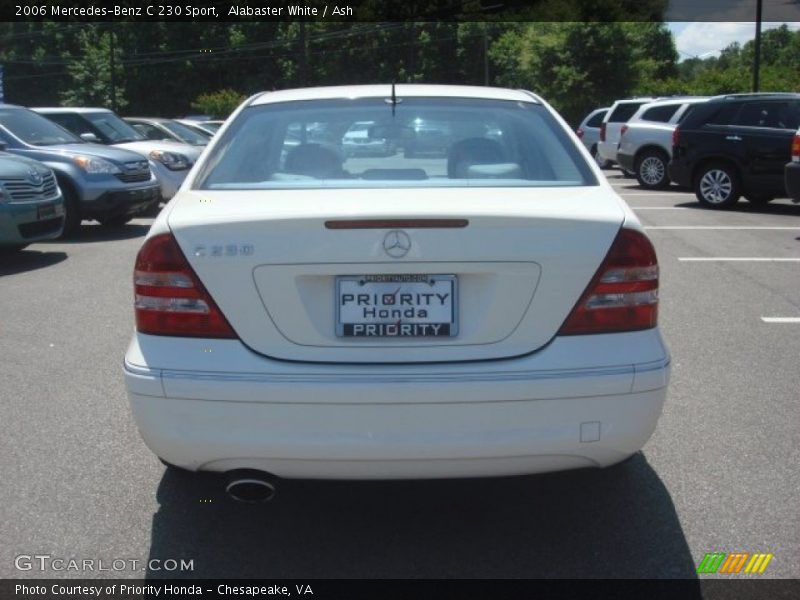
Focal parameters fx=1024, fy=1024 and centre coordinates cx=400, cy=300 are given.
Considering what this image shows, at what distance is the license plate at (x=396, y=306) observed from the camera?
10.6ft

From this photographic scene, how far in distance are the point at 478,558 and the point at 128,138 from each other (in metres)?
13.4

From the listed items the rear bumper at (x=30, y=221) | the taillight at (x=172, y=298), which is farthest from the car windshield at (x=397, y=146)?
the rear bumper at (x=30, y=221)

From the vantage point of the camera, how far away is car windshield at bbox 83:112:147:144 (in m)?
15.5

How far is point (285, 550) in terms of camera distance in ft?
12.0

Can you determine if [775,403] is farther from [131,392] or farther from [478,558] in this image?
[131,392]

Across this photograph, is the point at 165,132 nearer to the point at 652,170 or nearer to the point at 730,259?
the point at 652,170

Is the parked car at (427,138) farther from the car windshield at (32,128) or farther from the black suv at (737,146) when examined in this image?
the black suv at (737,146)

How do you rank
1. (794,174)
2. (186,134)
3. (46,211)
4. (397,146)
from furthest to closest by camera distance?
(186,134), (794,174), (46,211), (397,146)

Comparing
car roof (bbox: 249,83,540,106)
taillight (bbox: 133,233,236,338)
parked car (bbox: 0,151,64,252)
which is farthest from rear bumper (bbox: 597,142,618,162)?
taillight (bbox: 133,233,236,338)

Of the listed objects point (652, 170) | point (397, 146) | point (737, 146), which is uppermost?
point (397, 146)

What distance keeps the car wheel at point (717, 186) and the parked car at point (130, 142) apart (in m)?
7.68

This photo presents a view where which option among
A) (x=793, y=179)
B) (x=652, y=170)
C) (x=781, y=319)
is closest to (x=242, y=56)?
(x=652, y=170)

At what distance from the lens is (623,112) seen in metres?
23.3

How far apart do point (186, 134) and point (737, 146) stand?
10.2 meters
